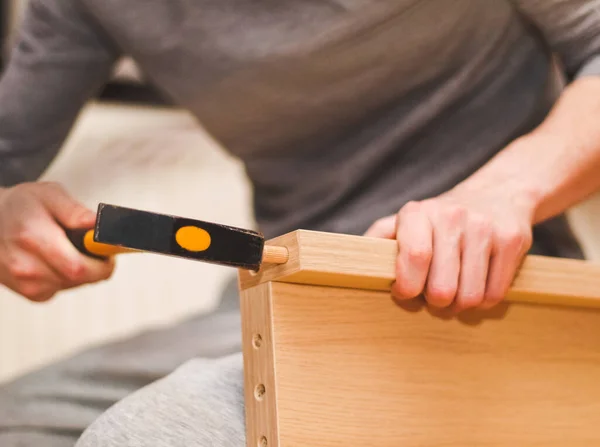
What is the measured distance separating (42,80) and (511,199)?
0.55 m

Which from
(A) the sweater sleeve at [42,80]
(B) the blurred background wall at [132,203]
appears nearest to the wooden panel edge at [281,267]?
(A) the sweater sleeve at [42,80]

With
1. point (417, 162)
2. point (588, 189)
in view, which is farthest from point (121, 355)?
point (588, 189)

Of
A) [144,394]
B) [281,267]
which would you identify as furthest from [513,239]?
[144,394]

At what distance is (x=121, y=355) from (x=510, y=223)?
49cm

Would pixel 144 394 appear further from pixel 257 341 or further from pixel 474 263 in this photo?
pixel 474 263

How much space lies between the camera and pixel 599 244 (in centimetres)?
89

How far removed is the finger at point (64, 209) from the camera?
1.68ft

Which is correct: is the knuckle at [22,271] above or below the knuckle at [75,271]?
below

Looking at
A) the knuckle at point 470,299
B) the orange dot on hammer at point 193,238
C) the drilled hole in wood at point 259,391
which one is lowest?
the drilled hole in wood at point 259,391

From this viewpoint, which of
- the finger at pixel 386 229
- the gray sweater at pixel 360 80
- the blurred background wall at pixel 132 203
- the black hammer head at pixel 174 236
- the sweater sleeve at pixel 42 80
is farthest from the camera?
the blurred background wall at pixel 132 203

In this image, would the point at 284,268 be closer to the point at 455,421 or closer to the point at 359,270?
the point at 359,270

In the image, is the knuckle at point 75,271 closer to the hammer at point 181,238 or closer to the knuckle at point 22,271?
the knuckle at point 22,271

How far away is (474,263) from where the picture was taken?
1.40 feet

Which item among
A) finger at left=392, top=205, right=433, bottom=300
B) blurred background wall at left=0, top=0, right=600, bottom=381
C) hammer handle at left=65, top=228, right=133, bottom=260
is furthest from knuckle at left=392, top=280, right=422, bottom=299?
blurred background wall at left=0, top=0, right=600, bottom=381
